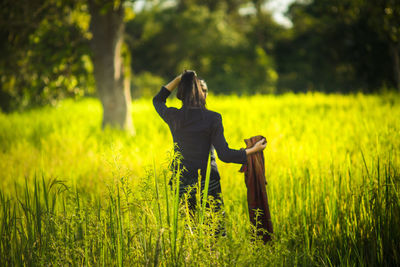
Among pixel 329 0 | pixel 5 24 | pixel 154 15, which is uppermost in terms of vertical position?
pixel 154 15

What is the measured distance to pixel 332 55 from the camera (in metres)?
22.1

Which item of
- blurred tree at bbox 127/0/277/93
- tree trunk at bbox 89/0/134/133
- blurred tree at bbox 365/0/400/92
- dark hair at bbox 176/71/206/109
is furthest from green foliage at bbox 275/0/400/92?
dark hair at bbox 176/71/206/109

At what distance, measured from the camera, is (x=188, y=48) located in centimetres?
2588

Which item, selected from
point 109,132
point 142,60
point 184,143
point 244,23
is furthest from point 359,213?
point 244,23

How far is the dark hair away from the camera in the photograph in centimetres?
239

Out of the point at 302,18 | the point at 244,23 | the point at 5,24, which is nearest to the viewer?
the point at 5,24

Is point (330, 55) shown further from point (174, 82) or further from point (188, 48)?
point (174, 82)

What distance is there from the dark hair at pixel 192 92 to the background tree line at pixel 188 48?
2.55m

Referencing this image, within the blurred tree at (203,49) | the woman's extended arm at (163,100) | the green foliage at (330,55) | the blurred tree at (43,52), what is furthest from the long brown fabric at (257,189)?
the blurred tree at (203,49)

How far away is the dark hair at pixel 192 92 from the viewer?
239cm

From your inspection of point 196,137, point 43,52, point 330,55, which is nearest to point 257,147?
point 196,137

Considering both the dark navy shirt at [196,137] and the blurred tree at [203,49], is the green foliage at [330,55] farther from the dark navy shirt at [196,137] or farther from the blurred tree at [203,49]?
the dark navy shirt at [196,137]

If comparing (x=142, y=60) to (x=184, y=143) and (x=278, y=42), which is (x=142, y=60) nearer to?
(x=278, y=42)

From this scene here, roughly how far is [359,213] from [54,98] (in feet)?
22.0
